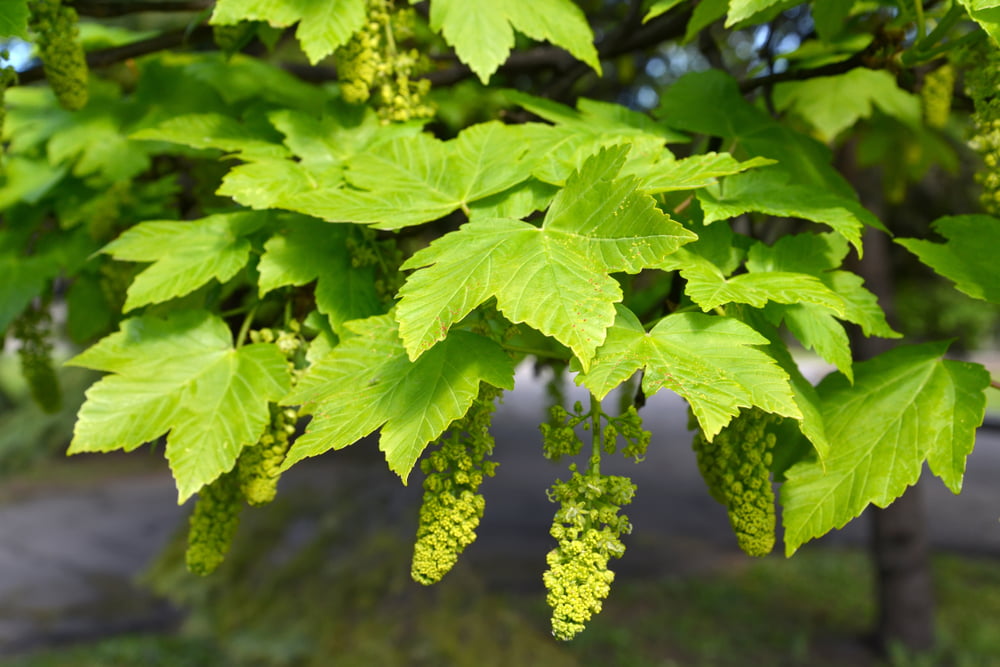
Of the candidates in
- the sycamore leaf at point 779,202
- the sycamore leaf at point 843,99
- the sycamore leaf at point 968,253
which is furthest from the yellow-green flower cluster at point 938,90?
the sycamore leaf at point 779,202

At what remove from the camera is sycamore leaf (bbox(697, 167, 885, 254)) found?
125 cm

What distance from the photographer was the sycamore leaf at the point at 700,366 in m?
1.01

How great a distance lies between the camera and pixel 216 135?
1.67 metres

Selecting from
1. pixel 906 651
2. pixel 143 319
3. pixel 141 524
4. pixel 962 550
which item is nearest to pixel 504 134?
pixel 143 319

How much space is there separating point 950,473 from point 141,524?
1263 cm

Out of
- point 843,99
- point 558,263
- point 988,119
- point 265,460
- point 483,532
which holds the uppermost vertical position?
point 988,119

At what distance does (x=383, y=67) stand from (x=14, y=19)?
62 centimetres

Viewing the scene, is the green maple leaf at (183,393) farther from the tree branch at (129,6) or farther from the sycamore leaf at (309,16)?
the tree branch at (129,6)

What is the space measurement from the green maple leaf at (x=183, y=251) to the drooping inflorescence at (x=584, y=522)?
0.71m

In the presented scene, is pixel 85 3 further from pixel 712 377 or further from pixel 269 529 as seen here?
pixel 269 529

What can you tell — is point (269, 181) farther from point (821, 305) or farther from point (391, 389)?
point (821, 305)

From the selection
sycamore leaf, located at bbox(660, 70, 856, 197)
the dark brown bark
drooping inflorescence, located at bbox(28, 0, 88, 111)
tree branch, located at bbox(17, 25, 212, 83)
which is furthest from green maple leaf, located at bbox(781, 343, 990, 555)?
the dark brown bark

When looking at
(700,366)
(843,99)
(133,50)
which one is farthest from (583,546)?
(133,50)

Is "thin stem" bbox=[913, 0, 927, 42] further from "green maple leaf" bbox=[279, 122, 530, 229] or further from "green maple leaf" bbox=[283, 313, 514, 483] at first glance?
"green maple leaf" bbox=[283, 313, 514, 483]
